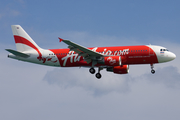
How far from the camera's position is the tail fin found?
192 feet

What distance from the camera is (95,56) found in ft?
172

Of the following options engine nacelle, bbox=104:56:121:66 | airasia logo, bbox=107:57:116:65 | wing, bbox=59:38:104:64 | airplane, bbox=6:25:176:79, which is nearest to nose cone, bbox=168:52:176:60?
airplane, bbox=6:25:176:79

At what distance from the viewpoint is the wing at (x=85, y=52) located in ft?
161

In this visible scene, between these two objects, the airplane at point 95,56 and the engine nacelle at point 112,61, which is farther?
the airplane at point 95,56

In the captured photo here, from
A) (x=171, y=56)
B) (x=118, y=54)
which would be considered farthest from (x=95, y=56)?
(x=171, y=56)

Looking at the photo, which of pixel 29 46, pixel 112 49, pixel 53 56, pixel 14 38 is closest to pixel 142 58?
pixel 112 49

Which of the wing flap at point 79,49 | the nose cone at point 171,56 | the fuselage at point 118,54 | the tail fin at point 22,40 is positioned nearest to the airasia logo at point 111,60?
the fuselage at point 118,54

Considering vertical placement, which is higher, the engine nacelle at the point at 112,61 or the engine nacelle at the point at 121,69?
the engine nacelle at the point at 112,61

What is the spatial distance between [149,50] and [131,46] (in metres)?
3.24

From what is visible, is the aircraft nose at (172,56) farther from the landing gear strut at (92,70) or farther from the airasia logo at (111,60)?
the landing gear strut at (92,70)

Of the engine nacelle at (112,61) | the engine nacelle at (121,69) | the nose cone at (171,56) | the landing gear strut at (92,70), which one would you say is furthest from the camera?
the engine nacelle at (121,69)

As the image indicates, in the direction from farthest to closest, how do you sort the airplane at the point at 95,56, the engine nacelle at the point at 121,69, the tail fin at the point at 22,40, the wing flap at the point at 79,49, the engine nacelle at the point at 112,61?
the tail fin at the point at 22,40
the engine nacelle at the point at 121,69
the airplane at the point at 95,56
the engine nacelle at the point at 112,61
the wing flap at the point at 79,49

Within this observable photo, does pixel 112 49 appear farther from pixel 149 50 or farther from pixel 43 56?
pixel 43 56

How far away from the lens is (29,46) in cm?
5850
